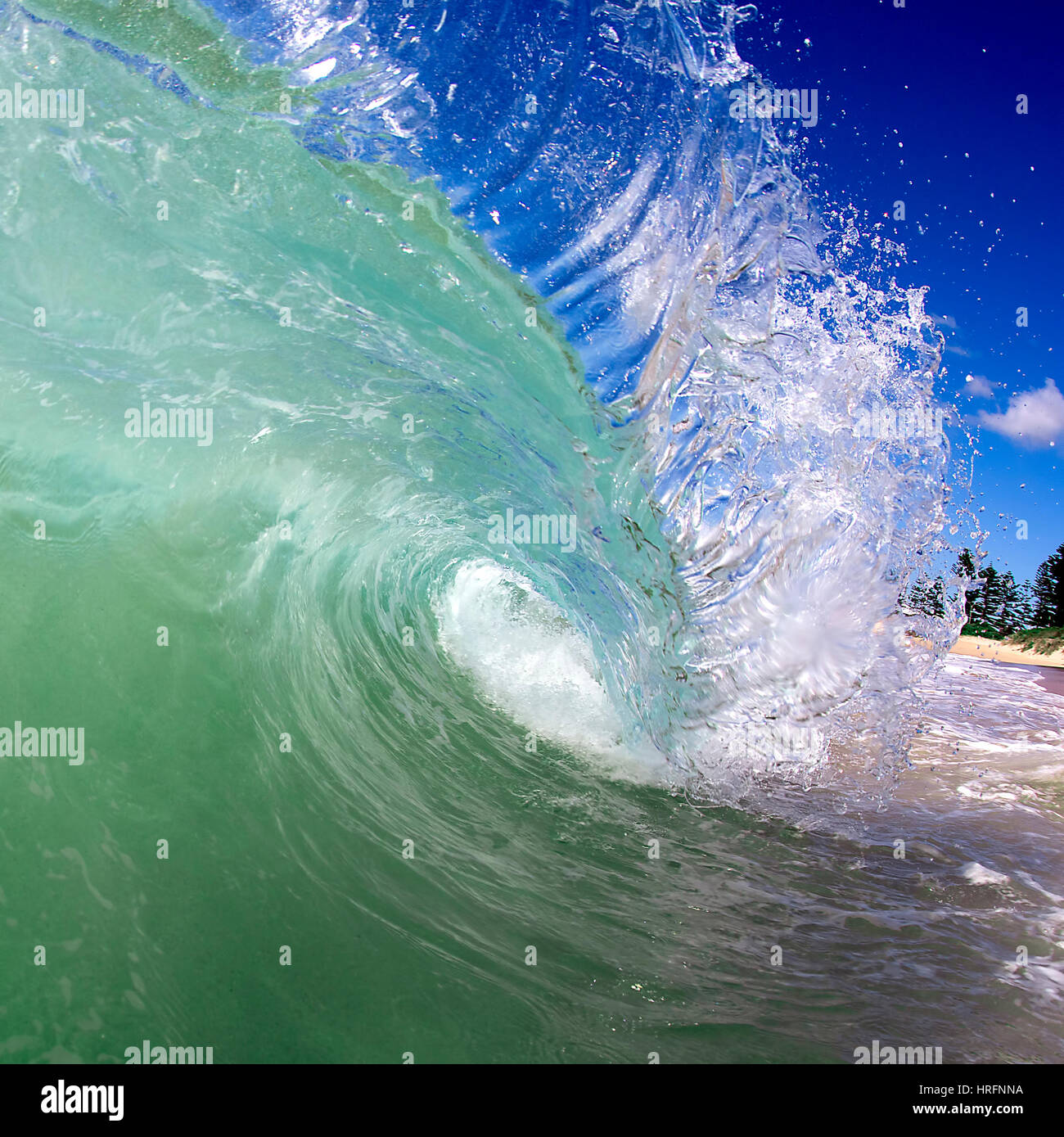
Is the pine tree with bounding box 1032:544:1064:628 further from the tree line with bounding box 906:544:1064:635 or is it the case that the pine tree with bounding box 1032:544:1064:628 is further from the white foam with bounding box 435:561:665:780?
the white foam with bounding box 435:561:665:780

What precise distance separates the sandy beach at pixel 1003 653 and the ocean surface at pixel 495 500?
19096 millimetres

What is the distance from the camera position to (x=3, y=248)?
4402 millimetres

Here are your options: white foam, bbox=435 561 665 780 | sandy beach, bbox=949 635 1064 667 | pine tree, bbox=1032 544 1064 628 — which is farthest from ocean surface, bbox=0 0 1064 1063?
pine tree, bbox=1032 544 1064 628

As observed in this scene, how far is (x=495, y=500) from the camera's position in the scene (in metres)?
5.68

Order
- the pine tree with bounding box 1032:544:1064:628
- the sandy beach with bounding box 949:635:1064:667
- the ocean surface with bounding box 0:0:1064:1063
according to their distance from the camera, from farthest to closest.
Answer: the pine tree with bounding box 1032:544:1064:628, the sandy beach with bounding box 949:635:1064:667, the ocean surface with bounding box 0:0:1064:1063

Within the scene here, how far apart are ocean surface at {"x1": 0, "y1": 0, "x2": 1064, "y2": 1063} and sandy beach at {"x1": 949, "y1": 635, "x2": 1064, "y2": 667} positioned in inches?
752

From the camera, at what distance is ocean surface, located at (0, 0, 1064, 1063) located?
3.05 meters

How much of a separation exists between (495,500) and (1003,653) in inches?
1161

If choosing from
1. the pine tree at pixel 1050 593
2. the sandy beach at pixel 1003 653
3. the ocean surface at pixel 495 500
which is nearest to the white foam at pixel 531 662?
the ocean surface at pixel 495 500

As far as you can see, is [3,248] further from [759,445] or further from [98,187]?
[759,445]

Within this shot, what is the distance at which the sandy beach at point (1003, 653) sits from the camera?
84.5ft

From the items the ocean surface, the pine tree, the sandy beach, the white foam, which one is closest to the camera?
the ocean surface

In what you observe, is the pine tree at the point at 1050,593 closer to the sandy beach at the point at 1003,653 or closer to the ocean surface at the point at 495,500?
the sandy beach at the point at 1003,653
